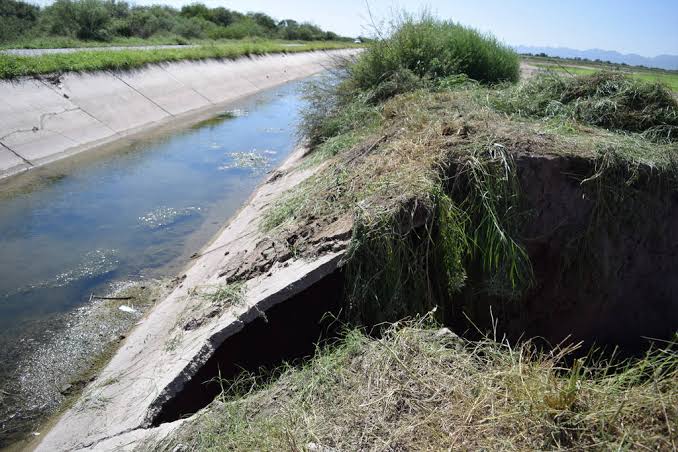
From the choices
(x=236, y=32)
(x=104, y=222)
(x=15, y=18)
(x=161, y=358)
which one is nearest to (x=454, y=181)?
(x=161, y=358)

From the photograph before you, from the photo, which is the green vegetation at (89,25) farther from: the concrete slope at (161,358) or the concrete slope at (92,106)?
the concrete slope at (161,358)

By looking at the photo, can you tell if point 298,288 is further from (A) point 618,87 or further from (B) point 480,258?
(A) point 618,87

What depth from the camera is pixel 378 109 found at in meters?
8.56

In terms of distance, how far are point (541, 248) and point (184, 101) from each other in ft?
51.1

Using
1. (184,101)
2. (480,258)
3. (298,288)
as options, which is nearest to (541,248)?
(480,258)

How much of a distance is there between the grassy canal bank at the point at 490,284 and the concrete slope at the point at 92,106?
22.9 feet

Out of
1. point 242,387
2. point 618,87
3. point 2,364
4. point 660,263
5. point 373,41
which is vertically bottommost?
point 2,364

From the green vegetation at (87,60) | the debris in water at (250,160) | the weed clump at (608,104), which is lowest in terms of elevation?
the debris in water at (250,160)

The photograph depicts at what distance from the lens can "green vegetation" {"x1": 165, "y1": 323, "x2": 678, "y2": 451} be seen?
2523 mm

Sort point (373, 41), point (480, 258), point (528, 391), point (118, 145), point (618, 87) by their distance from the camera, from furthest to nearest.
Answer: point (118, 145), point (373, 41), point (618, 87), point (480, 258), point (528, 391)

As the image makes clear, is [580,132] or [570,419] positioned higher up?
[580,132]

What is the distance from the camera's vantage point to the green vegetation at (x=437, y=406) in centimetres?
252

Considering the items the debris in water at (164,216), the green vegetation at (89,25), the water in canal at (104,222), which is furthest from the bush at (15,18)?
the debris in water at (164,216)

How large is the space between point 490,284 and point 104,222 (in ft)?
21.2
